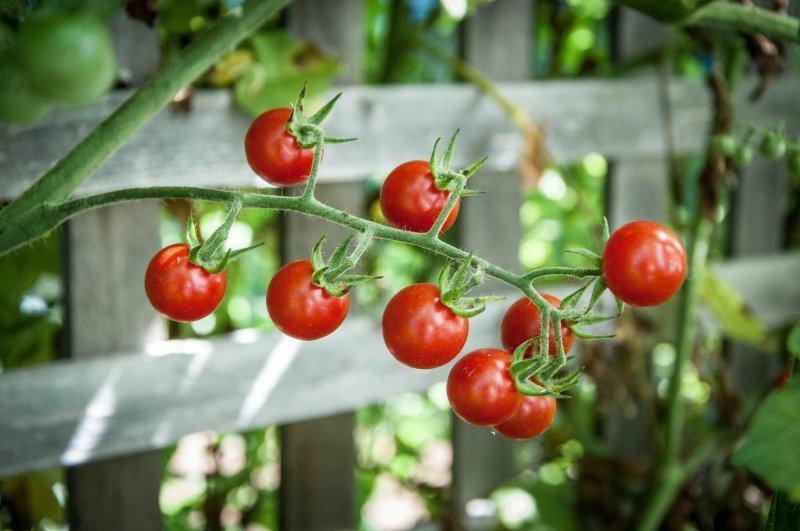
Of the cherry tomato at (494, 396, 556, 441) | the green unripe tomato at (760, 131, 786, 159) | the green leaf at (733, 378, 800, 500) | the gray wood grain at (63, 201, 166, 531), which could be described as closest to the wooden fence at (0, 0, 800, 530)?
the gray wood grain at (63, 201, 166, 531)

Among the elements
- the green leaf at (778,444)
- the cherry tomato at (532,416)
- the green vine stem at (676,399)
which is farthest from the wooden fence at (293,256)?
the green leaf at (778,444)

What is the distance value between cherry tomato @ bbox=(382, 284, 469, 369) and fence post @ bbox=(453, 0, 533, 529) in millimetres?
979

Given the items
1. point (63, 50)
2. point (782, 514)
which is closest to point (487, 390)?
point (782, 514)

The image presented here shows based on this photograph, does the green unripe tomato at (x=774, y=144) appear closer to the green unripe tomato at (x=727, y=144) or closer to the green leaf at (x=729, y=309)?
the green unripe tomato at (x=727, y=144)

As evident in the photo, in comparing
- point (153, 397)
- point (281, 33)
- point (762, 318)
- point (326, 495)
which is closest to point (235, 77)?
point (281, 33)

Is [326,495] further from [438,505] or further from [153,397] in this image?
[153,397]

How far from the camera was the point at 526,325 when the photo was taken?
0.60 m

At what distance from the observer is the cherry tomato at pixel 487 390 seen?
1.82 feet

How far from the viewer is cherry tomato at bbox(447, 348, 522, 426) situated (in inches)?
21.8

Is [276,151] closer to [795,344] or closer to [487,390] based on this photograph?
[487,390]

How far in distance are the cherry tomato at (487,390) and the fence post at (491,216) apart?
3.21 ft

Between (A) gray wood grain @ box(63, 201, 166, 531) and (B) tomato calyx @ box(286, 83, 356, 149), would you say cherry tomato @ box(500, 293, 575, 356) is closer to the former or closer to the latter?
(B) tomato calyx @ box(286, 83, 356, 149)

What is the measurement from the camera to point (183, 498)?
2.27 meters

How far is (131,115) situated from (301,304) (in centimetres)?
24
